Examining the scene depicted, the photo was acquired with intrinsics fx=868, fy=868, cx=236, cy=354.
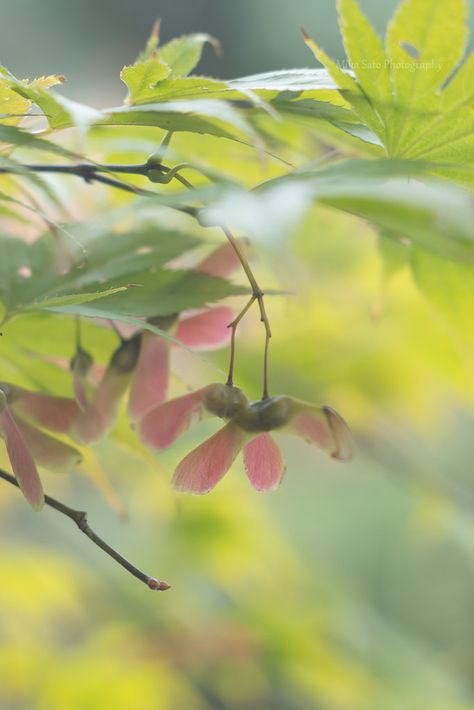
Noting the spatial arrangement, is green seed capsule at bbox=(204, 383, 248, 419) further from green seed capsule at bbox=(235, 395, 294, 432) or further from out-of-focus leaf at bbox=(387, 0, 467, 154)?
out-of-focus leaf at bbox=(387, 0, 467, 154)

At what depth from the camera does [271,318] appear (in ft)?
3.13

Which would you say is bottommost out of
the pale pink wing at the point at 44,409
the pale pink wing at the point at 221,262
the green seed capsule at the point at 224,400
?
the pale pink wing at the point at 44,409

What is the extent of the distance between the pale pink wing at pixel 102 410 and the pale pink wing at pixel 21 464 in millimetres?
40

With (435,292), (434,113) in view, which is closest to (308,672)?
(435,292)

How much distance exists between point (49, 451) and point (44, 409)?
0.06 feet

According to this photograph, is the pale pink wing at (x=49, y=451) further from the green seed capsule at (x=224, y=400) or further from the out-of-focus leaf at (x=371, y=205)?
the out-of-focus leaf at (x=371, y=205)

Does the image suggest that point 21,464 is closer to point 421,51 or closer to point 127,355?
point 127,355

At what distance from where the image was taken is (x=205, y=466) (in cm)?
37

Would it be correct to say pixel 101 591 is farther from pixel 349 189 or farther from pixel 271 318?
pixel 349 189

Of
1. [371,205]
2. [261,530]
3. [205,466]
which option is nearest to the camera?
[371,205]

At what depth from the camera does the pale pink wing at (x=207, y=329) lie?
0.45 meters

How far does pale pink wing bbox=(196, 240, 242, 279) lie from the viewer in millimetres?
432

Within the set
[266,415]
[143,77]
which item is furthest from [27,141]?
[266,415]

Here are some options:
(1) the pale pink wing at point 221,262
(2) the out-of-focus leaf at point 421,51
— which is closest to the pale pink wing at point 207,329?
(1) the pale pink wing at point 221,262
